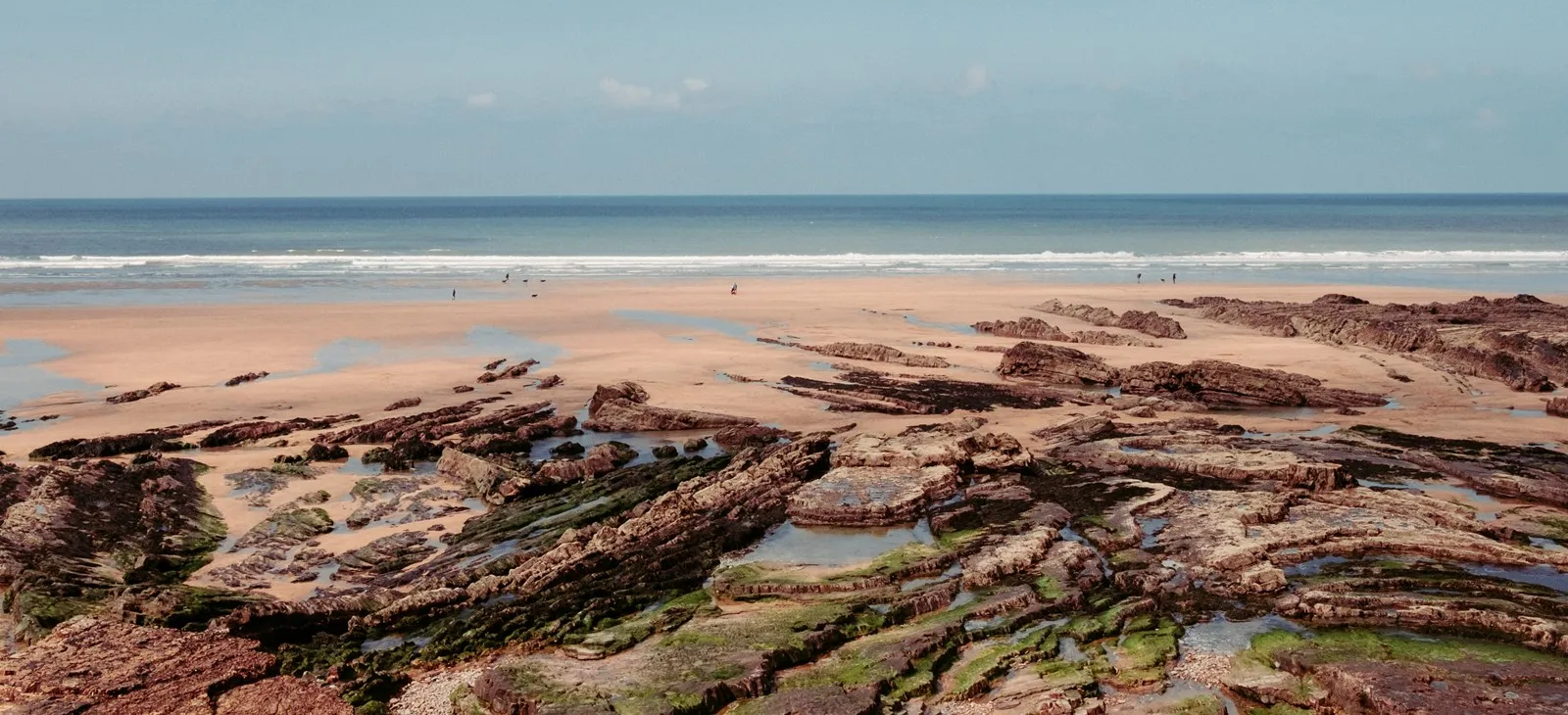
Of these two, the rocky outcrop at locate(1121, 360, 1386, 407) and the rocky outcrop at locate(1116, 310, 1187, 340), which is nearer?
the rocky outcrop at locate(1121, 360, 1386, 407)

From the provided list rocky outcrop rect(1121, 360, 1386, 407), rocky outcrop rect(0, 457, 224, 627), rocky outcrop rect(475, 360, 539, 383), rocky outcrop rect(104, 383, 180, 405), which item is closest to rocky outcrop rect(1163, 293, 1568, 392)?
rocky outcrop rect(1121, 360, 1386, 407)

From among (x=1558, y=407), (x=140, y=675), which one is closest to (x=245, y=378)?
(x=140, y=675)

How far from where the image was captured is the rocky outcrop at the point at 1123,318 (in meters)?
37.9

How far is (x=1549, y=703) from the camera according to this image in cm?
995

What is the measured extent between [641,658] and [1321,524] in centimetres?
978

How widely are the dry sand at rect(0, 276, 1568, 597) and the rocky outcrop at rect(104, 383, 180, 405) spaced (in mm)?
369

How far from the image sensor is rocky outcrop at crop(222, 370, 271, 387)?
28656 millimetres

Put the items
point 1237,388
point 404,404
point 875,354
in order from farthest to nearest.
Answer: point 875,354
point 1237,388
point 404,404

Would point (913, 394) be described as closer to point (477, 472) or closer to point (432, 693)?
point (477, 472)

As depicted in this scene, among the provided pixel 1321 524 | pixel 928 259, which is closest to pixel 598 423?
pixel 1321 524

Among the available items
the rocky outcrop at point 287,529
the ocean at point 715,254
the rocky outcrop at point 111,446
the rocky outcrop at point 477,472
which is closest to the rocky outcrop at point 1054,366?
the rocky outcrop at point 477,472

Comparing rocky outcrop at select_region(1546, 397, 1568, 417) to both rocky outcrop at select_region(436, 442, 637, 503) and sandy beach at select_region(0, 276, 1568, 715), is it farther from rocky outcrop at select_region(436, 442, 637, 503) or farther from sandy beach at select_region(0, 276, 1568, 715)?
rocky outcrop at select_region(436, 442, 637, 503)

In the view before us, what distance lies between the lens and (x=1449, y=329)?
→ 3325 centimetres

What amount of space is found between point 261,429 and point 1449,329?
32.9 metres
